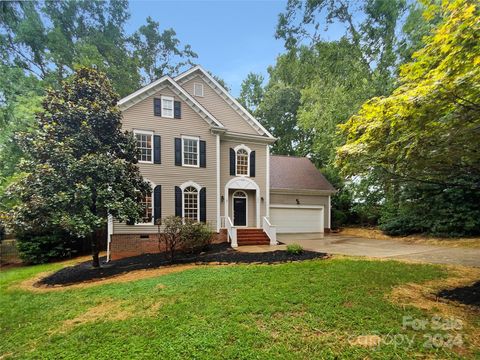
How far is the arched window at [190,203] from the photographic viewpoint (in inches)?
536

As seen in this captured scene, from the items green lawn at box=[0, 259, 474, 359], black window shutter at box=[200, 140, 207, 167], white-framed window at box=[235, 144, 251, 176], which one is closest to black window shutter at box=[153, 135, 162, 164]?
black window shutter at box=[200, 140, 207, 167]

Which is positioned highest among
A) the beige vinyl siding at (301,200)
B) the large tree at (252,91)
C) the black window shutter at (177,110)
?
the large tree at (252,91)

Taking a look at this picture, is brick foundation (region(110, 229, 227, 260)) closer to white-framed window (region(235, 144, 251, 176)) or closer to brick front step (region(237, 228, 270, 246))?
brick front step (region(237, 228, 270, 246))

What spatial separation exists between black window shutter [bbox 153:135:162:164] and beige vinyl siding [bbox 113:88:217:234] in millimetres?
139

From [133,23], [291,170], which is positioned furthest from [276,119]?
[133,23]

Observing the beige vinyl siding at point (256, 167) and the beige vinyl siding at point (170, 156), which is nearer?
the beige vinyl siding at point (170, 156)

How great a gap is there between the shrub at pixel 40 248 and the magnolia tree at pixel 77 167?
5363mm

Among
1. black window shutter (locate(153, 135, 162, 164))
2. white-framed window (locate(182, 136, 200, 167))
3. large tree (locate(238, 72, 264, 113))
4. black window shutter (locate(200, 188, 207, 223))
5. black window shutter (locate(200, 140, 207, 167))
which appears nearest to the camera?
black window shutter (locate(153, 135, 162, 164))

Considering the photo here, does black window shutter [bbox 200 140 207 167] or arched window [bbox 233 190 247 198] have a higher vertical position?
black window shutter [bbox 200 140 207 167]

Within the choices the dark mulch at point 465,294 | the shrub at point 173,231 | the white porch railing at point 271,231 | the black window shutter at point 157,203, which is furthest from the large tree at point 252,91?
the dark mulch at point 465,294

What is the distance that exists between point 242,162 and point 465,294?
1138 cm

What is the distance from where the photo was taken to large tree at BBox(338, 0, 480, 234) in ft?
12.6

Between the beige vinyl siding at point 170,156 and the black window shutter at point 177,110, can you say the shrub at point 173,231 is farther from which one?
the black window shutter at point 177,110

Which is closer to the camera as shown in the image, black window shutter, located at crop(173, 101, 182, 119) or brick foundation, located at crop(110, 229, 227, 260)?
brick foundation, located at crop(110, 229, 227, 260)
